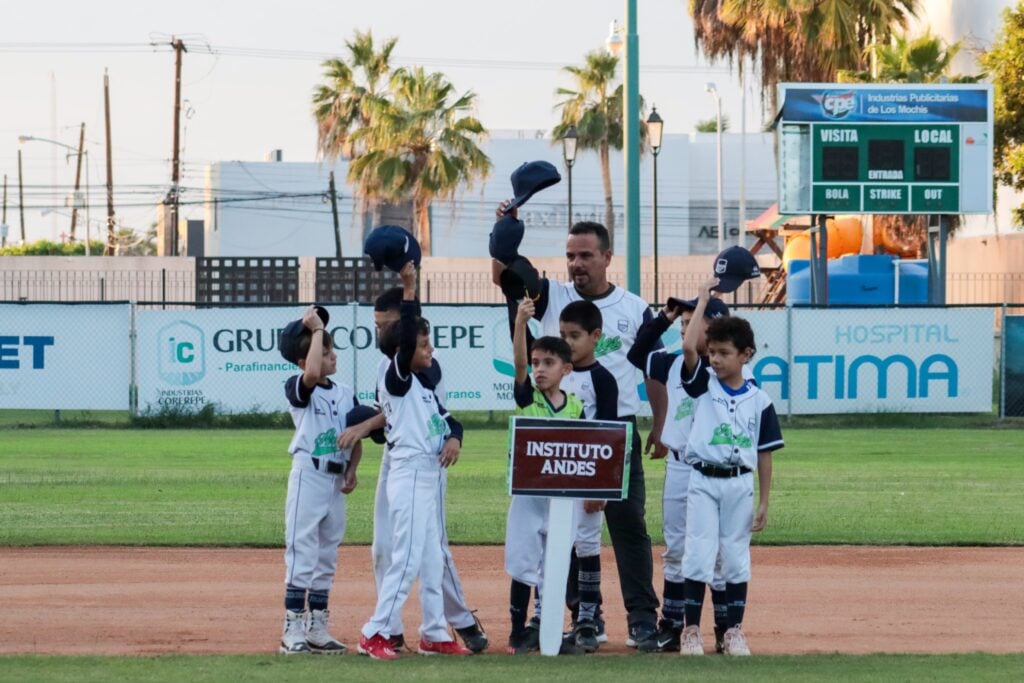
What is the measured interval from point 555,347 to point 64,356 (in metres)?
16.6

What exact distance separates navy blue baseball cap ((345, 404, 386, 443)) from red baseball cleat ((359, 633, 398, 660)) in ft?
3.22

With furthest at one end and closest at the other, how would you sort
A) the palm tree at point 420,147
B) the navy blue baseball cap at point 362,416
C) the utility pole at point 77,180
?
the utility pole at point 77,180, the palm tree at point 420,147, the navy blue baseball cap at point 362,416

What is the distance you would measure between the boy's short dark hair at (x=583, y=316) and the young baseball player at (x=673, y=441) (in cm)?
27

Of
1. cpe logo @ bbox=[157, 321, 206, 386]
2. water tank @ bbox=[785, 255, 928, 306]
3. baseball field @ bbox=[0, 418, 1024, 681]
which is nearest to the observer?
baseball field @ bbox=[0, 418, 1024, 681]

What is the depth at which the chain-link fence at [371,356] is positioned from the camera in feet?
72.4

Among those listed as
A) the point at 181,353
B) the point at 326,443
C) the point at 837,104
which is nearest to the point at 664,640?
the point at 326,443

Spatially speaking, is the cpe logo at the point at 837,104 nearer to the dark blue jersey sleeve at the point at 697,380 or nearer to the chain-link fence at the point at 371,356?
the chain-link fence at the point at 371,356

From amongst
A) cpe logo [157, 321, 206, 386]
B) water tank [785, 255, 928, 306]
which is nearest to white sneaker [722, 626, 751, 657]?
cpe logo [157, 321, 206, 386]

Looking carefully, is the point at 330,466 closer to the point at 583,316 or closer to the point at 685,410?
the point at 583,316

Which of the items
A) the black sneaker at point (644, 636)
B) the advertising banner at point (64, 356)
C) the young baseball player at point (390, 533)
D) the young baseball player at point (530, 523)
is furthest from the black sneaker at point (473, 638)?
the advertising banner at point (64, 356)

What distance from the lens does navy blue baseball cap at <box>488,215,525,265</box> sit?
6.86 metres

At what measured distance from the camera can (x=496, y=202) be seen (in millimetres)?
81438

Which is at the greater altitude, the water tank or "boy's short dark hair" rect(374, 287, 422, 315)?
the water tank

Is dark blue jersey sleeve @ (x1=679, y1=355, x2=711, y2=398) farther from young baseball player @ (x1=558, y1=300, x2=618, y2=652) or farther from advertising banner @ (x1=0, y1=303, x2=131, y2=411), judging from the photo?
advertising banner @ (x1=0, y1=303, x2=131, y2=411)
